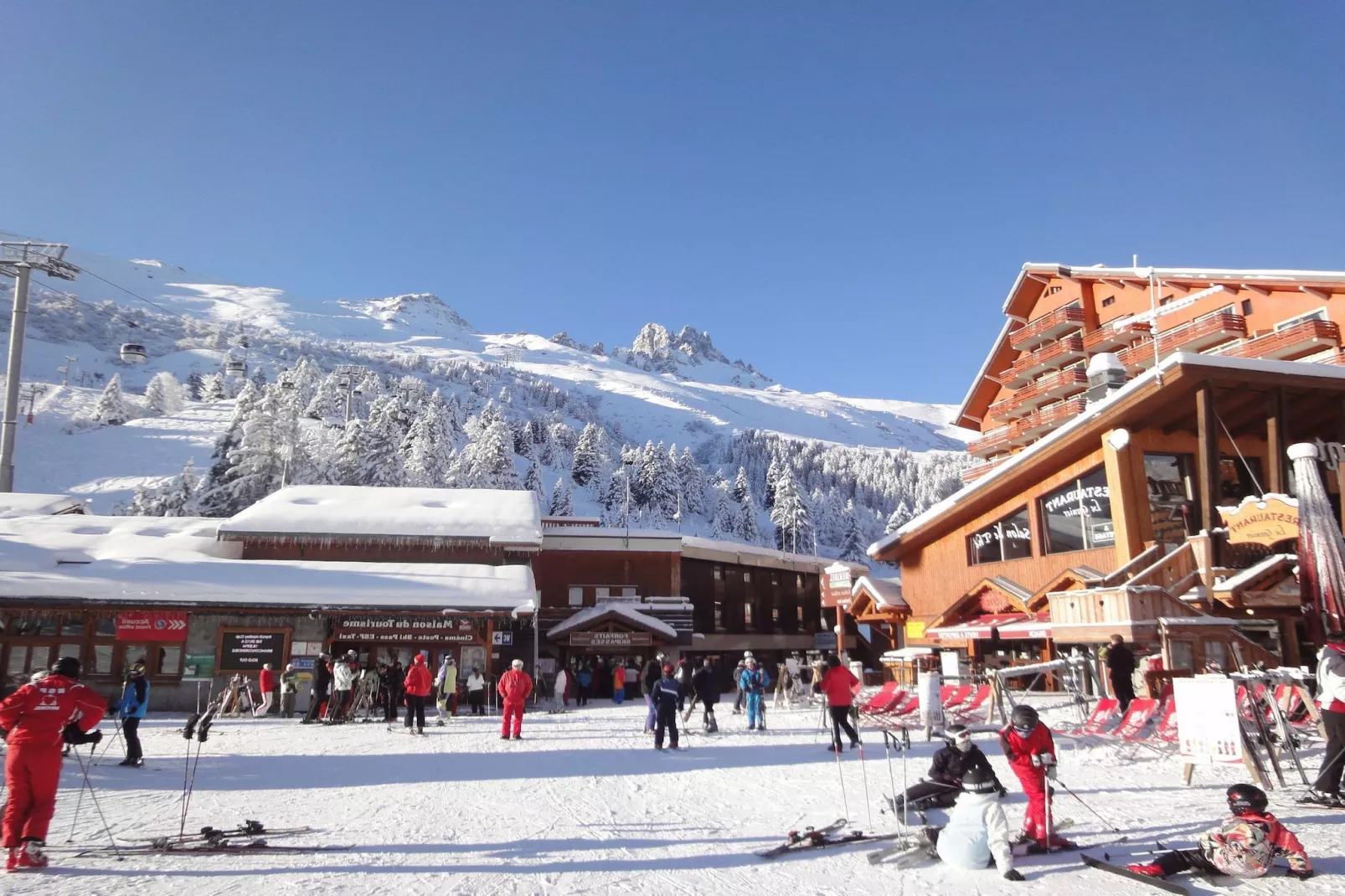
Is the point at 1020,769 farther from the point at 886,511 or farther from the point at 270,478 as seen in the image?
the point at 886,511

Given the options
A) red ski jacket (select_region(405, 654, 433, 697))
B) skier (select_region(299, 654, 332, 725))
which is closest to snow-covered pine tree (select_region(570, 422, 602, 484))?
skier (select_region(299, 654, 332, 725))

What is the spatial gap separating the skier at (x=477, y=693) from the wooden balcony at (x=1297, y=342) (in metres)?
23.3

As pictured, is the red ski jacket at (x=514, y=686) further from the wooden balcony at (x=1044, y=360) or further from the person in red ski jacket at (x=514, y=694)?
the wooden balcony at (x=1044, y=360)

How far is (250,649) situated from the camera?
75.9ft

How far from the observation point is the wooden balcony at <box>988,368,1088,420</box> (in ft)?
111

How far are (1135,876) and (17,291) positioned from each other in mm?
45324

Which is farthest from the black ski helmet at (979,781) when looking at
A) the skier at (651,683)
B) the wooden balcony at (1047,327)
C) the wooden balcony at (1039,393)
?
the wooden balcony at (1047,327)

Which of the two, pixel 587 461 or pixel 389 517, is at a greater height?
pixel 587 461

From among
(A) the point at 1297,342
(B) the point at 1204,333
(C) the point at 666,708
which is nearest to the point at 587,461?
(B) the point at 1204,333

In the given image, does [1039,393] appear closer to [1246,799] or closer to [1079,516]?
[1079,516]

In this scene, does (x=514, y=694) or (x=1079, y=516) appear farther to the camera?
(x=1079, y=516)

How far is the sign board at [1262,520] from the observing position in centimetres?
1680

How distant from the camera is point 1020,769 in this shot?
6.70 metres

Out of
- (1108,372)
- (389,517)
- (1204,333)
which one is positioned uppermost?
(1204,333)
